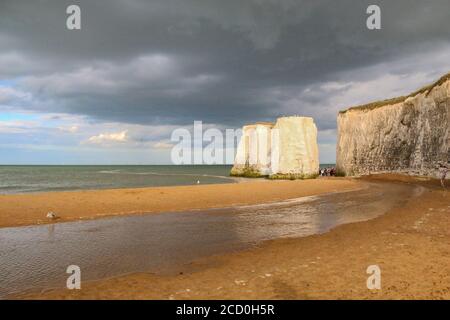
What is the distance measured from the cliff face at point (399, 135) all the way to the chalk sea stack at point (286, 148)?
275 inches

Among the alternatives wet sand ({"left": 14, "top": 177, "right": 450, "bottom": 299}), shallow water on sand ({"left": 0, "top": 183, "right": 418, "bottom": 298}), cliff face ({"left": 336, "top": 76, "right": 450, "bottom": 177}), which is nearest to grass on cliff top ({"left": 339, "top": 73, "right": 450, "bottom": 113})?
cliff face ({"left": 336, "top": 76, "right": 450, "bottom": 177})

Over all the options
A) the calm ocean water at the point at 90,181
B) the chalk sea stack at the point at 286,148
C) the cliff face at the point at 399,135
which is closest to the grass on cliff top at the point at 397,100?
the cliff face at the point at 399,135

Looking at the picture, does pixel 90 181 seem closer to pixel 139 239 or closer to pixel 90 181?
pixel 90 181

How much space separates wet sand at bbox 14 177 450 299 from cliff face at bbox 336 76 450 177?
34935mm

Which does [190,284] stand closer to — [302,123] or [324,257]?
[324,257]

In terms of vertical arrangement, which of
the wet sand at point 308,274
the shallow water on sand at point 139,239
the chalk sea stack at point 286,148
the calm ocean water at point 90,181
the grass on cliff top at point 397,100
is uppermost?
the grass on cliff top at point 397,100

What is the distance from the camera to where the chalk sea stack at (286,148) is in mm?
61000

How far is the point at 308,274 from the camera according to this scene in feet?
24.0

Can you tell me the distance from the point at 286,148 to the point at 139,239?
171 ft

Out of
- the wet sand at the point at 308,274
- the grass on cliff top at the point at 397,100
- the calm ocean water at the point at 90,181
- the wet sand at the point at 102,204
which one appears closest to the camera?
the wet sand at the point at 308,274

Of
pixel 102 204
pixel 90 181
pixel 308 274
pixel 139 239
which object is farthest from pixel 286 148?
pixel 308 274

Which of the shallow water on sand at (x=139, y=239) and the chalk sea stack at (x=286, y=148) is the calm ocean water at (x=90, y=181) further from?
the shallow water on sand at (x=139, y=239)

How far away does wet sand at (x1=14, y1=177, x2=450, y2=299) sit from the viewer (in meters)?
6.30
